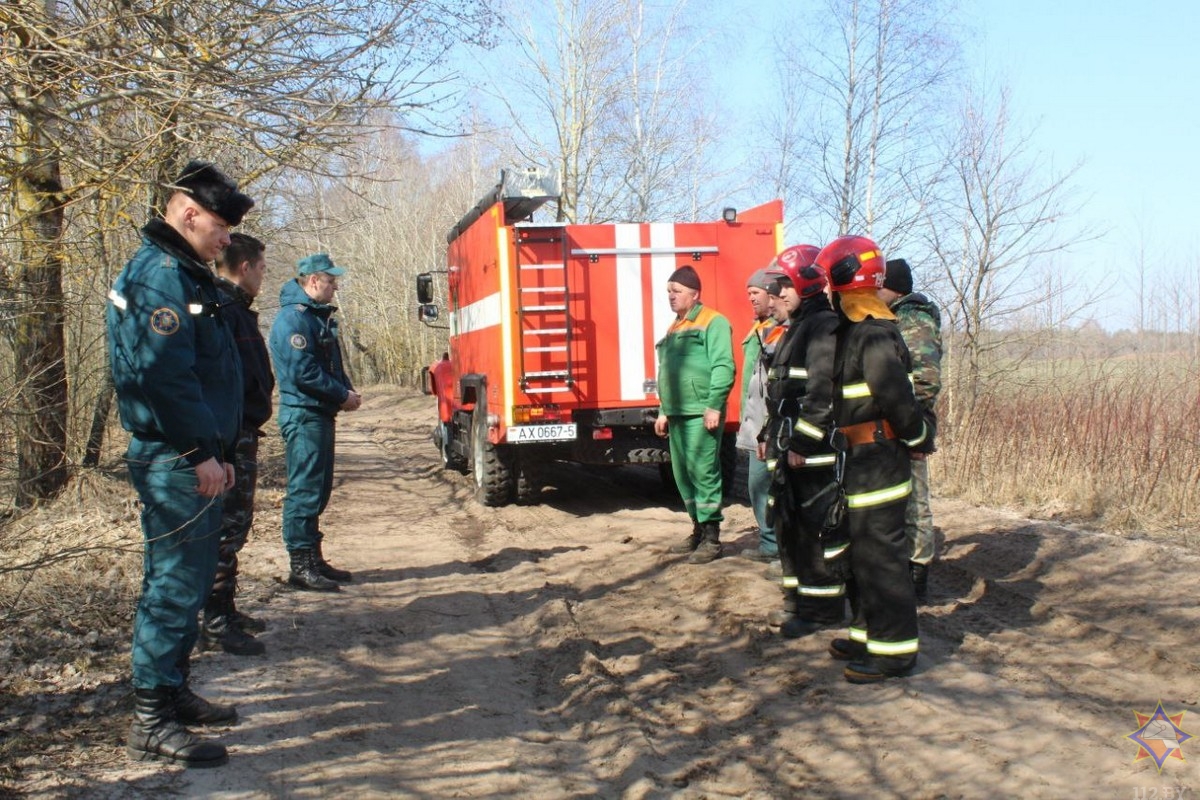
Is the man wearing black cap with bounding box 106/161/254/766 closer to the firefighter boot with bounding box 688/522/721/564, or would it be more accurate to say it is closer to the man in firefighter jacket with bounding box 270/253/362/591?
the man in firefighter jacket with bounding box 270/253/362/591

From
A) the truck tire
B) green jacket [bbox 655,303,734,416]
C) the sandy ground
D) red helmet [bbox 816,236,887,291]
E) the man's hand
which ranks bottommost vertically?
the sandy ground

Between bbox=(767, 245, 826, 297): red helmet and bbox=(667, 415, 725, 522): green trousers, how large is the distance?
66.7 inches

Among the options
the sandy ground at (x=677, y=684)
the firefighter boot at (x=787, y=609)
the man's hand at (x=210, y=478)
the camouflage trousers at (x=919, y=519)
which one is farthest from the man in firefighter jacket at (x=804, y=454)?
the man's hand at (x=210, y=478)

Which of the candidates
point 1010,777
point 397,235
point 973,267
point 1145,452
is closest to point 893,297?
point 1010,777

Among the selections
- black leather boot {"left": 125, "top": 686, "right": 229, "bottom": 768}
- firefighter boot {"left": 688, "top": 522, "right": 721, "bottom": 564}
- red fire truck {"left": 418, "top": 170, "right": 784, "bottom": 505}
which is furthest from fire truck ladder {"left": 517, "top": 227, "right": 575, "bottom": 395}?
black leather boot {"left": 125, "top": 686, "right": 229, "bottom": 768}

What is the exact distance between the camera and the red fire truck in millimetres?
8648

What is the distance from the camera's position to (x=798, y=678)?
446 centimetres

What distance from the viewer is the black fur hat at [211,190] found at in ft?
12.1

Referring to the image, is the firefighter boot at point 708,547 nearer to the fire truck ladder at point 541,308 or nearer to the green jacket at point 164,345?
the fire truck ladder at point 541,308

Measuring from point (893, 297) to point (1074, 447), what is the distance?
12.5ft

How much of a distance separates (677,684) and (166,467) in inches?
96.7

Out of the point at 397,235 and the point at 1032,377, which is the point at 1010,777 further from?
the point at 397,235

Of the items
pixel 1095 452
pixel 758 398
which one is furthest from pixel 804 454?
pixel 1095 452

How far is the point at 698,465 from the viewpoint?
6723mm
